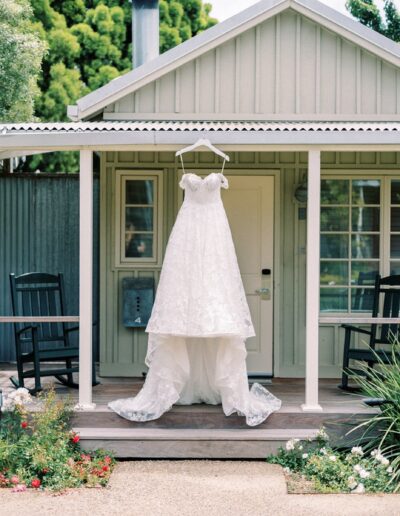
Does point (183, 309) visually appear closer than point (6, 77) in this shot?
Yes

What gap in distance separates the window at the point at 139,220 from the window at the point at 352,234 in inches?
67.4

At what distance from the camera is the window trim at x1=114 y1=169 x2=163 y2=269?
8.23 m

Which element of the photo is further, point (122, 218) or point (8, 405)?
point (122, 218)

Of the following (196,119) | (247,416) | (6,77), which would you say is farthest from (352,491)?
(6,77)

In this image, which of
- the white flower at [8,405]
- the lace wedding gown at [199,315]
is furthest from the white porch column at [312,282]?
the white flower at [8,405]

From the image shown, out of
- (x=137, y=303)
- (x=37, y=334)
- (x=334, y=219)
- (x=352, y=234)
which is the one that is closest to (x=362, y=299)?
(x=352, y=234)

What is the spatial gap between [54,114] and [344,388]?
1169cm

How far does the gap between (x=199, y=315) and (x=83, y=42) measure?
13.6 meters

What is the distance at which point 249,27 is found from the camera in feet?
26.6

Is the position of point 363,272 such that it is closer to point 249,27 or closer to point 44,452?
point 249,27

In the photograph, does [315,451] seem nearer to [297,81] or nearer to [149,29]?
[297,81]

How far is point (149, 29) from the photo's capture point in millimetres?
9695

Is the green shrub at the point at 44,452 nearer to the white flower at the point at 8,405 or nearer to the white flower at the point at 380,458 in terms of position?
the white flower at the point at 8,405

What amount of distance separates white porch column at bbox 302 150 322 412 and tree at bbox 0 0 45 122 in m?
6.77
